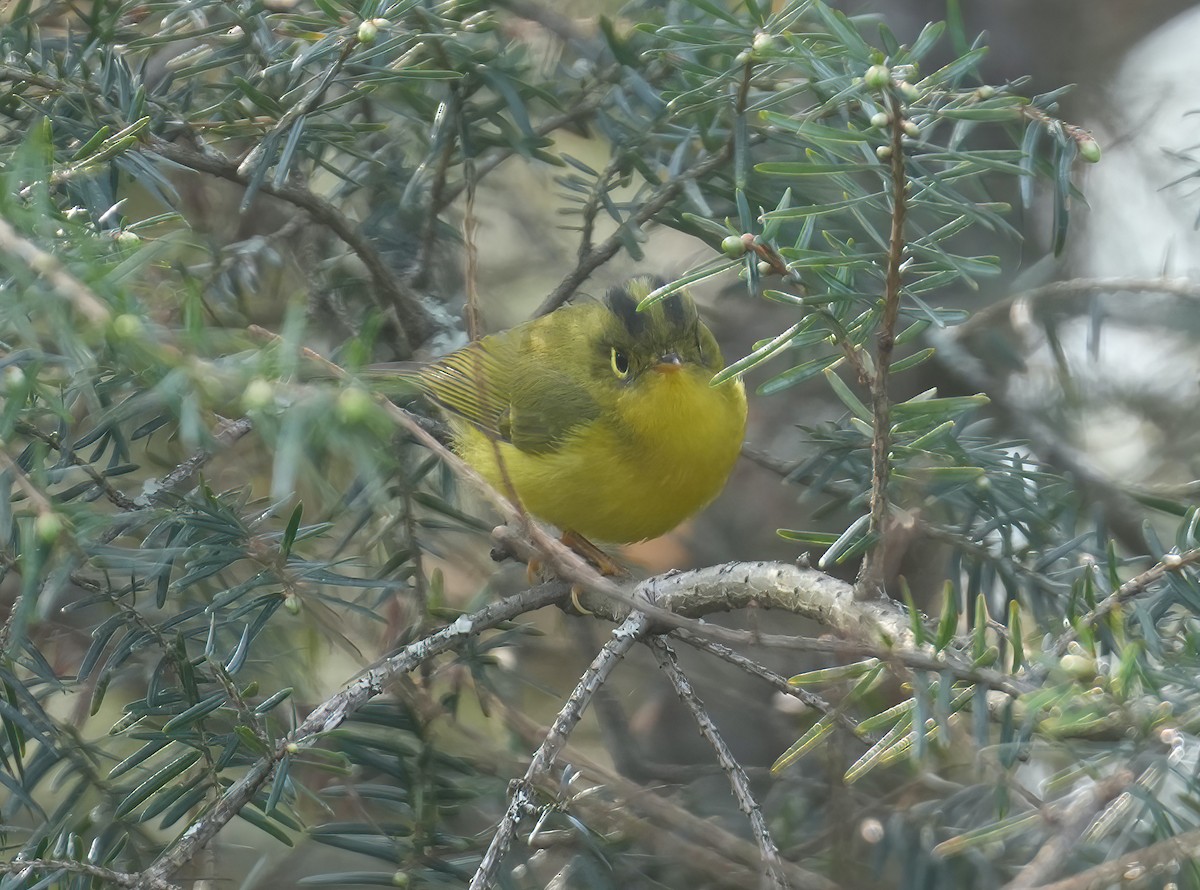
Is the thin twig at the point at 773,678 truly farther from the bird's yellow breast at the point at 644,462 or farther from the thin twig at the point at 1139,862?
the bird's yellow breast at the point at 644,462

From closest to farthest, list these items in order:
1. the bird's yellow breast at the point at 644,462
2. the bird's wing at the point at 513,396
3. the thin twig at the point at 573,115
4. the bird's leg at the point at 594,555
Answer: the thin twig at the point at 573,115 → the bird's yellow breast at the point at 644,462 → the bird's wing at the point at 513,396 → the bird's leg at the point at 594,555

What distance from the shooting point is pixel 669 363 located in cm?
343

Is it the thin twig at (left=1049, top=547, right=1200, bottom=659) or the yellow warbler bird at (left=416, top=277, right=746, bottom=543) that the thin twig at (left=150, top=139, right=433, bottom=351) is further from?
the thin twig at (left=1049, top=547, right=1200, bottom=659)

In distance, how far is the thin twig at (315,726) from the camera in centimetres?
165

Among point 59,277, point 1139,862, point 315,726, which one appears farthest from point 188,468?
point 1139,862

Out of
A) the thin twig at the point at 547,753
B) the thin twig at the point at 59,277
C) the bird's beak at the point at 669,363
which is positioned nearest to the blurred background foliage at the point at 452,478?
the thin twig at the point at 59,277

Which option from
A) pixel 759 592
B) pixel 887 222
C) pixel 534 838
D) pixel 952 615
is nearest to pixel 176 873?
pixel 534 838

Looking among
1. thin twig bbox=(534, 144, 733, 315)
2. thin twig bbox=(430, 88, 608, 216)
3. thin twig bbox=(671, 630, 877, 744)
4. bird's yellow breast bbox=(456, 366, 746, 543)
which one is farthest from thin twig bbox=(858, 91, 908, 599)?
bird's yellow breast bbox=(456, 366, 746, 543)

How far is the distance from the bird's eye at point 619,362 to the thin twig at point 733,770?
1408 mm

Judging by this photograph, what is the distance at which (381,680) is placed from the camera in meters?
1.95

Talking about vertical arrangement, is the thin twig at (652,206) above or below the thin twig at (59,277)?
below

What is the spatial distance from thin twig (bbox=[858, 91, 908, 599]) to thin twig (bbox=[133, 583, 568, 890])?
84 centimetres

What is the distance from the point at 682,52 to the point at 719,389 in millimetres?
1112

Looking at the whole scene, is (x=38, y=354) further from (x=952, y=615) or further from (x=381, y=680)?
(x=952, y=615)
